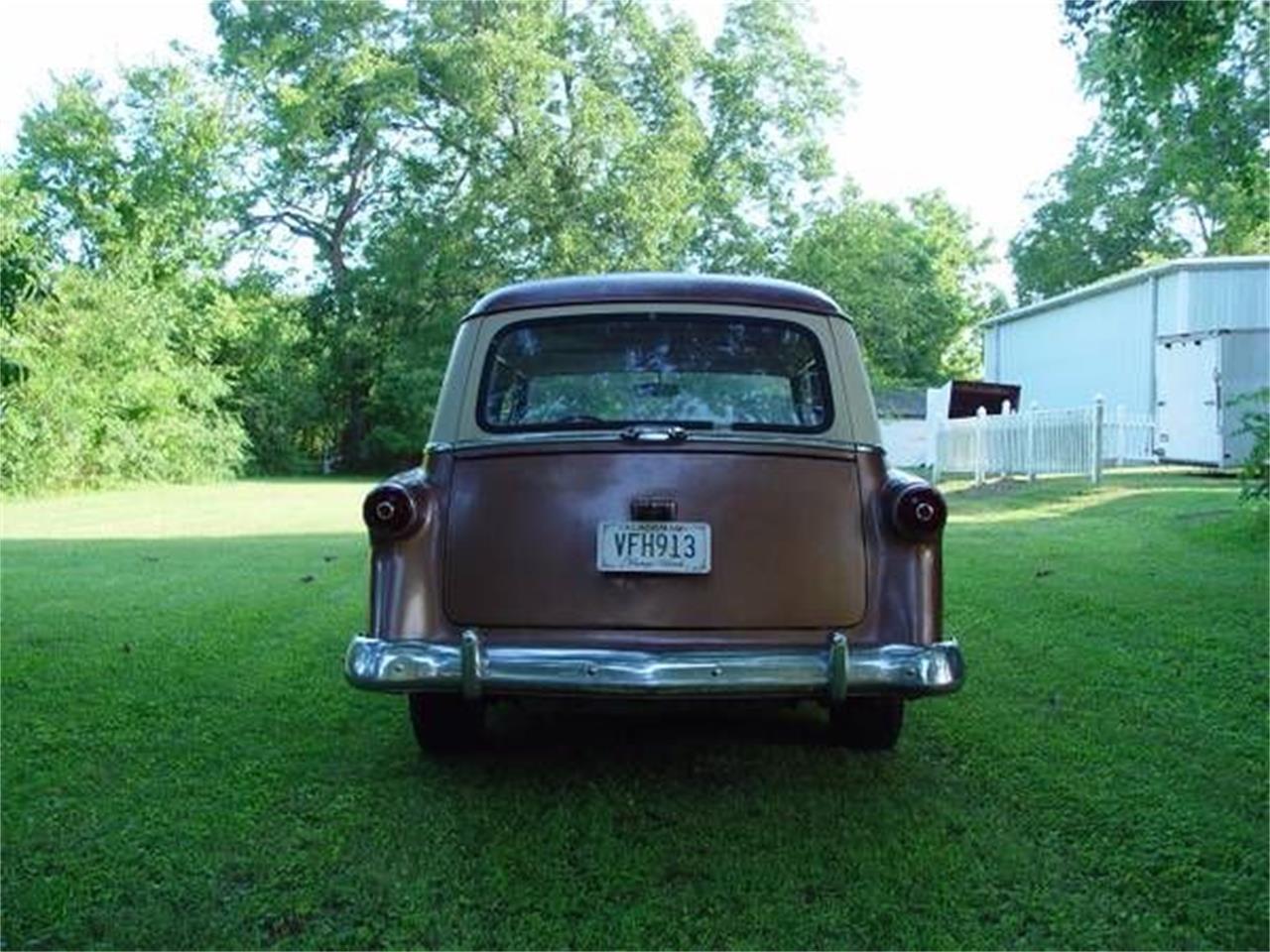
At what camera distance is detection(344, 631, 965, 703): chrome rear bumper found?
3.28 m

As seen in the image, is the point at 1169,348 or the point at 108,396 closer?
the point at 1169,348

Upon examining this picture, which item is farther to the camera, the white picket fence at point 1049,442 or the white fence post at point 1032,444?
the white fence post at point 1032,444

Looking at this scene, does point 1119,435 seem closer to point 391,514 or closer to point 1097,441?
point 1097,441

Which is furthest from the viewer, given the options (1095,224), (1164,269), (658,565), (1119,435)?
(1095,224)

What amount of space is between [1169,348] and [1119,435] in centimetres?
158

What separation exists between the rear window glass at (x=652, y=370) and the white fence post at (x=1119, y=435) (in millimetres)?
14082

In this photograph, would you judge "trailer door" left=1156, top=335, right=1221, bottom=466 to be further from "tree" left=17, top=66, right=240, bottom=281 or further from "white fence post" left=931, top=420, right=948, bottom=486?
"tree" left=17, top=66, right=240, bottom=281

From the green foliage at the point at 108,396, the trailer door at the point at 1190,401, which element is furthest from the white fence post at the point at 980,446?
the green foliage at the point at 108,396

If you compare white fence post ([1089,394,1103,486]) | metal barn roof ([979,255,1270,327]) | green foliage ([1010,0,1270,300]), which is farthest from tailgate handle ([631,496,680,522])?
metal barn roof ([979,255,1270,327])

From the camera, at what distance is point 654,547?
138 inches

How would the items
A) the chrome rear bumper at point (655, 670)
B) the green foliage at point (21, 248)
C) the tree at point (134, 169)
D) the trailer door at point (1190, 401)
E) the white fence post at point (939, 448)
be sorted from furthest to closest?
the tree at point (134, 169) → the white fence post at point (939, 448) → the trailer door at point (1190, 401) → the green foliage at point (21, 248) → the chrome rear bumper at point (655, 670)

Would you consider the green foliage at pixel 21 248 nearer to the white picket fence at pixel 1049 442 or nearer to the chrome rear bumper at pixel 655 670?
the chrome rear bumper at pixel 655 670

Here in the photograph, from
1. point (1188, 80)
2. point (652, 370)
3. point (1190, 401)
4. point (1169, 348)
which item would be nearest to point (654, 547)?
point (652, 370)

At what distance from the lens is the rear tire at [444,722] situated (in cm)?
399
